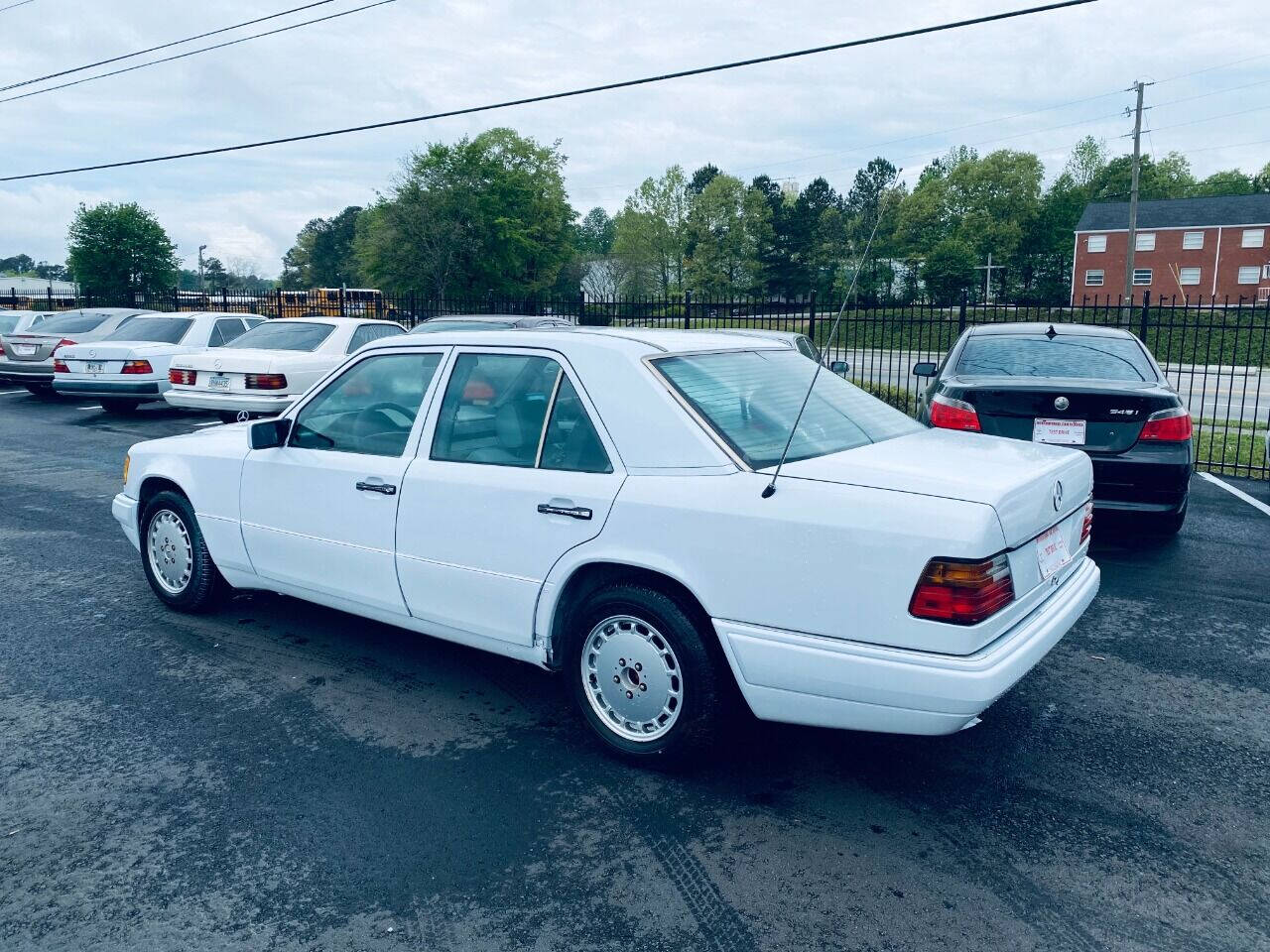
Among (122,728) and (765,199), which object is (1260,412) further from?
(765,199)

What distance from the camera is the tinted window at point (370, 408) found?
4402 millimetres

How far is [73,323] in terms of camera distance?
1755 centimetres

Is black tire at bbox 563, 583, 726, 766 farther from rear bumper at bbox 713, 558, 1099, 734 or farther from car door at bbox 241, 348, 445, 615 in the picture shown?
car door at bbox 241, 348, 445, 615

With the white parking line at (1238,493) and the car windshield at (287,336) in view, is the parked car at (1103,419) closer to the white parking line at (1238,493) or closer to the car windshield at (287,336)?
the white parking line at (1238,493)

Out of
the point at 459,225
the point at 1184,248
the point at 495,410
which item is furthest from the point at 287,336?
the point at 1184,248

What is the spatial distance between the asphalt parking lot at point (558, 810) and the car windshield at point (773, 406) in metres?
1.20

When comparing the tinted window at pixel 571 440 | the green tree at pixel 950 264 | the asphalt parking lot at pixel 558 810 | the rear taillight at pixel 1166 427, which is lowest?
the asphalt parking lot at pixel 558 810

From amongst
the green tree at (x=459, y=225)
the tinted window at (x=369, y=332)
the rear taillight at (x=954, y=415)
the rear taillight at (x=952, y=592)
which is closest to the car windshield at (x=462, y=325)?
the tinted window at (x=369, y=332)

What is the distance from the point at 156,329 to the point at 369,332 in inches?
166

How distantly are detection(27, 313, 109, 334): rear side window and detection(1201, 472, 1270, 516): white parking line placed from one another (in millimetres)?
17264

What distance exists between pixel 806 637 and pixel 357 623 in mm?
3123

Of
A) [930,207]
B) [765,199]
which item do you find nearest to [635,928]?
[930,207]

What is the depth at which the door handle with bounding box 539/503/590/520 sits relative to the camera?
364cm

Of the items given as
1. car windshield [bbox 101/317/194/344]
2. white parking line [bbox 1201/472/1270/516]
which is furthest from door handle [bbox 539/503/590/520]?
car windshield [bbox 101/317/194/344]
